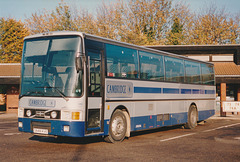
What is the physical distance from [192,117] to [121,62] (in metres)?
6.92

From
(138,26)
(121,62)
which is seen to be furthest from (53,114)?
(138,26)

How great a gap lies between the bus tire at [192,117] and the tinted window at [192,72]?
1381 mm

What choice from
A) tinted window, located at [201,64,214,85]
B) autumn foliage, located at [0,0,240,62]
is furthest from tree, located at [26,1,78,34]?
tinted window, located at [201,64,214,85]

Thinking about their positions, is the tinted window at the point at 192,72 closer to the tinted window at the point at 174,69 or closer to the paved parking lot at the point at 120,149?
the tinted window at the point at 174,69

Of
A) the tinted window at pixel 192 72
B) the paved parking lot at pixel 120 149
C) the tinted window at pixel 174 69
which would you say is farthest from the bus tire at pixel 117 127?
the tinted window at pixel 192 72

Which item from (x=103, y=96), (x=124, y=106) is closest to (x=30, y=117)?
(x=103, y=96)

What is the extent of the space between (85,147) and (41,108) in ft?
5.82

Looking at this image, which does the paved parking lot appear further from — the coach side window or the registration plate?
the coach side window

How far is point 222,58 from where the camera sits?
29.8 meters

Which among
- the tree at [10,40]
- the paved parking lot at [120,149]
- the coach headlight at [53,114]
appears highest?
the tree at [10,40]

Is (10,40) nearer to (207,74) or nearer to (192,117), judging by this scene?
(207,74)

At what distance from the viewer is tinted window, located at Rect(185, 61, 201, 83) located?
16688 mm

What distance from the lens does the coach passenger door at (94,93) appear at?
10.0m

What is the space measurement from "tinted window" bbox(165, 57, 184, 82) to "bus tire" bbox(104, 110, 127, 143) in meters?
3.88
